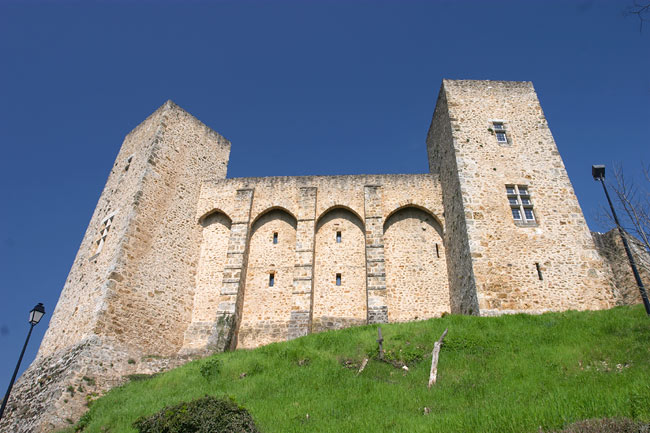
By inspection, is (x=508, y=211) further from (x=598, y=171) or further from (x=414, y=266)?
(x=414, y=266)

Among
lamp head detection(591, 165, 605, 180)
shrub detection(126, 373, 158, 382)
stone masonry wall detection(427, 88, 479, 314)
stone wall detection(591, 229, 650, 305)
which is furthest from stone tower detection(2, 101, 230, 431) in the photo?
stone wall detection(591, 229, 650, 305)

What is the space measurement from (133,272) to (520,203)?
1391cm

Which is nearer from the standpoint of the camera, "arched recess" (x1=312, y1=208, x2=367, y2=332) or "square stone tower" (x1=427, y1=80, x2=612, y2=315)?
"square stone tower" (x1=427, y1=80, x2=612, y2=315)

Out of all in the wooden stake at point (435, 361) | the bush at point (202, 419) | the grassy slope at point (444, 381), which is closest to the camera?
the bush at point (202, 419)

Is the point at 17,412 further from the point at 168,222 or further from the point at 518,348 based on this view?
the point at 518,348

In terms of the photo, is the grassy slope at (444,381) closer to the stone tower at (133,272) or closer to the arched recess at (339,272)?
the stone tower at (133,272)

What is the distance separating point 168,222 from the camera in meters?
17.4

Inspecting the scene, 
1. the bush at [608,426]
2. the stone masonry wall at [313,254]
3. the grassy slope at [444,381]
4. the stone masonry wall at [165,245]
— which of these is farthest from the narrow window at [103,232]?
the bush at [608,426]

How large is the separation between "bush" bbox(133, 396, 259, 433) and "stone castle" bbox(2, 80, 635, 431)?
6763mm

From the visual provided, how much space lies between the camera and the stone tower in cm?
1273

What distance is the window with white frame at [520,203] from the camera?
1519cm

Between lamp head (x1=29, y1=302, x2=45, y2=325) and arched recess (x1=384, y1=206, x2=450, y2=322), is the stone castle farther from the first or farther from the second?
lamp head (x1=29, y1=302, x2=45, y2=325)

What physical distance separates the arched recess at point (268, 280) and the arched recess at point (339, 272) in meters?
1.18

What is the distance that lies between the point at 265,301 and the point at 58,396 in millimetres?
7600
